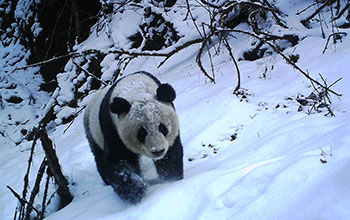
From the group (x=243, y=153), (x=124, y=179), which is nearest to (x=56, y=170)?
(x=124, y=179)

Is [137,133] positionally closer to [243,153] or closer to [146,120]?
[146,120]

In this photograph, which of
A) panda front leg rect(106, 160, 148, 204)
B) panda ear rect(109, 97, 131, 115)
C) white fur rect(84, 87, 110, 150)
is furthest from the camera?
white fur rect(84, 87, 110, 150)

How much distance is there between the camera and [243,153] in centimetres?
349

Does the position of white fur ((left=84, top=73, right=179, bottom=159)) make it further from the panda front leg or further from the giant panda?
the panda front leg

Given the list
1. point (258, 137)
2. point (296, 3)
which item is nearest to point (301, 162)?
point (258, 137)

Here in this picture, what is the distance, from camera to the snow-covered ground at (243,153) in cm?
199

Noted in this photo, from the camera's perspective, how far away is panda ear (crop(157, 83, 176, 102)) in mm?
3232

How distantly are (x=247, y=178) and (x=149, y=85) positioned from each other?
66.7 inches

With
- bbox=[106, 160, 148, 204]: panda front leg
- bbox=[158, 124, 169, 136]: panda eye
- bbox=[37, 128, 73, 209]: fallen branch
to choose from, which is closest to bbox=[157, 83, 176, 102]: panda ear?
bbox=[158, 124, 169, 136]: panda eye

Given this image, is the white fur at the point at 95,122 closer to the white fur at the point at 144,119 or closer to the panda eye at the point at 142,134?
the white fur at the point at 144,119

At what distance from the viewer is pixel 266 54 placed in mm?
6754

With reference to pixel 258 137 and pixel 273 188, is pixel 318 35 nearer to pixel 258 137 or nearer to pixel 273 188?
pixel 258 137

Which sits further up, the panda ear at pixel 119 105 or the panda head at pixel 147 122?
the panda ear at pixel 119 105

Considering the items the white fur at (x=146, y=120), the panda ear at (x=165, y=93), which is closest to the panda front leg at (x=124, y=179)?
the white fur at (x=146, y=120)
